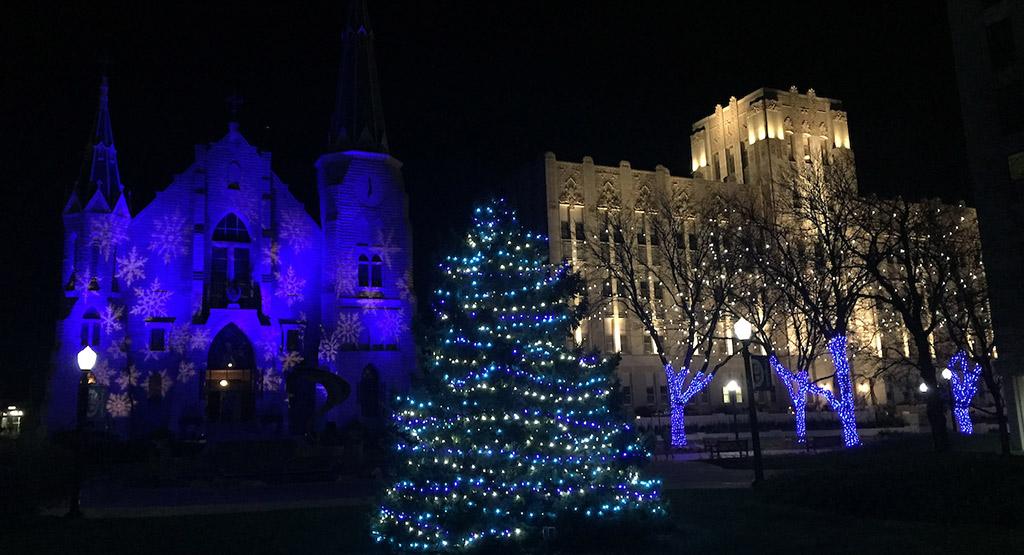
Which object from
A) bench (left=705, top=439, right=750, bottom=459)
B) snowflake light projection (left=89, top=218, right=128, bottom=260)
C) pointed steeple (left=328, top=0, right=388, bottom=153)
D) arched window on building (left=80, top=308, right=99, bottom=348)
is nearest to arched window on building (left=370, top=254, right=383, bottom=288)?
pointed steeple (left=328, top=0, right=388, bottom=153)

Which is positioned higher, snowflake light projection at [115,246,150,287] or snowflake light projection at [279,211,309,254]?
snowflake light projection at [279,211,309,254]

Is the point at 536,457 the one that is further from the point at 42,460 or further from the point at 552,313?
the point at 42,460

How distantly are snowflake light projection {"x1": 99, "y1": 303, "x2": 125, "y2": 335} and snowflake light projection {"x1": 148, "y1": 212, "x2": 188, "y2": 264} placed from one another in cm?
401

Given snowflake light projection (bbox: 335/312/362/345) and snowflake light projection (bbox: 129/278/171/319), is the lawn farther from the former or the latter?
snowflake light projection (bbox: 335/312/362/345)

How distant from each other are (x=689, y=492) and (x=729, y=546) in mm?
8920

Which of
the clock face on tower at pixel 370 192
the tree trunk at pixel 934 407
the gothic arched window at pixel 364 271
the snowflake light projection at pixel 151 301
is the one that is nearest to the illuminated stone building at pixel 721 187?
the clock face on tower at pixel 370 192

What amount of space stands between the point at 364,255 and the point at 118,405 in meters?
16.8

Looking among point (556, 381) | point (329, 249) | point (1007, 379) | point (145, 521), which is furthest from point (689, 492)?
point (329, 249)

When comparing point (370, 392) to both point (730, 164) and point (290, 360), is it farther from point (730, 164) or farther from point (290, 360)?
point (730, 164)

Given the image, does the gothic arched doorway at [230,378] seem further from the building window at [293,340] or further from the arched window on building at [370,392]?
the arched window on building at [370,392]

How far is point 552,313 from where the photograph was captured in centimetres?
1372

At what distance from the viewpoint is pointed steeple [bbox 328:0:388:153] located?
5319 centimetres

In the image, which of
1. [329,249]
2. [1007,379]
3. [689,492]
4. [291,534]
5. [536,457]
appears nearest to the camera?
[536,457]

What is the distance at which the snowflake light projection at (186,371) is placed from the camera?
151ft
